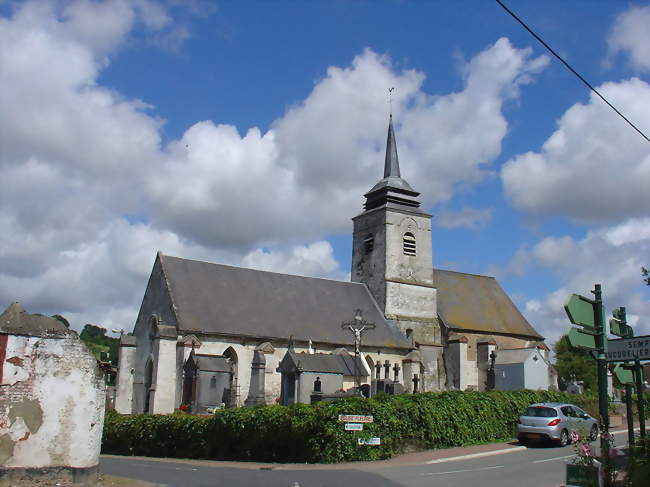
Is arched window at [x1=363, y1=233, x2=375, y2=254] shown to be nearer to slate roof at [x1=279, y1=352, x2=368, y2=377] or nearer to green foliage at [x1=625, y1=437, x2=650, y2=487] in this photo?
slate roof at [x1=279, y1=352, x2=368, y2=377]

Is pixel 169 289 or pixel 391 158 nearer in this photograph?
pixel 169 289

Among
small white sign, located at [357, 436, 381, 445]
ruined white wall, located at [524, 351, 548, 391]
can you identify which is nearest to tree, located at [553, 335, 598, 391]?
ruined white wall, located at [524, 351, 548, 391]

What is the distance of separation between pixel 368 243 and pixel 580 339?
110 feet

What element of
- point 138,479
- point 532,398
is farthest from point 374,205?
point 138,479

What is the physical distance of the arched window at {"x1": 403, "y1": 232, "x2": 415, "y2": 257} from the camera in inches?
1560

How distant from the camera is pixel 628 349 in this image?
7.75 m

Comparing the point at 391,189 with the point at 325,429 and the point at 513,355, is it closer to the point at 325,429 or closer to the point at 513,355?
the point at 513,355

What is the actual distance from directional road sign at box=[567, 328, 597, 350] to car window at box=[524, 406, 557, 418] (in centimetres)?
1215

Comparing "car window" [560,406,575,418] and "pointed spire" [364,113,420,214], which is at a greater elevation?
"pointed spire" [364,113,420,214]

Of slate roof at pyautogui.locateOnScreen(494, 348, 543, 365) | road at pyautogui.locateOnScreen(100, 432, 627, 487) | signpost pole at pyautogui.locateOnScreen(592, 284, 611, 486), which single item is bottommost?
road at pyautogui.locateOnScreen(100, 432, 627, 487)

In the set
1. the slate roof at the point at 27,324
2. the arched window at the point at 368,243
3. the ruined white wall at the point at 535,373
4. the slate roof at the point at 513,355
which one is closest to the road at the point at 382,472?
the slate roof at the point at 27,324

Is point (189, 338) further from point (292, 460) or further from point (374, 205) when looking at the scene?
point (374, 205)

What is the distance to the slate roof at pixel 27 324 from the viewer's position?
34.1 ft

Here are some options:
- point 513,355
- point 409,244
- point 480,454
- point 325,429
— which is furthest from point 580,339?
point 409,244
